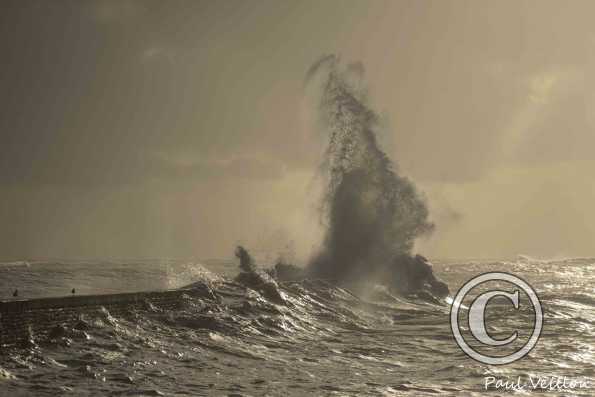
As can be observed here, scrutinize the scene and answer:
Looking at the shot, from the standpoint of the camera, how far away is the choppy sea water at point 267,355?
1436 cm

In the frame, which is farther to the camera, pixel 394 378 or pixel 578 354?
pixel 578 354

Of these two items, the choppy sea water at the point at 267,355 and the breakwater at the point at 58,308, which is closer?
the choppy sea water at the point at 267,355

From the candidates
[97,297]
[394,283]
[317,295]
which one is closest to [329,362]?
[97,297]

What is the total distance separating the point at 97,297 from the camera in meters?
19.5

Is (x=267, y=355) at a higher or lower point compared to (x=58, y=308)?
lower

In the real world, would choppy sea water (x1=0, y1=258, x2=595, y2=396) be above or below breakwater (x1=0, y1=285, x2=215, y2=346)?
below

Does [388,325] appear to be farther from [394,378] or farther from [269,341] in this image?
[394,378]

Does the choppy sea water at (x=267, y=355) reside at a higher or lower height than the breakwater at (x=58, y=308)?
lower

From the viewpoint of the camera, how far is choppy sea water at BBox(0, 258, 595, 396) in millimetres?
14359

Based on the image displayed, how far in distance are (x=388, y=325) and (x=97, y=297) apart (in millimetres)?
13045

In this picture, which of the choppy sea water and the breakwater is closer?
the choppy sea water

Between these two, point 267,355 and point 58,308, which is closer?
point 58,308

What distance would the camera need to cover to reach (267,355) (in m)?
18.8

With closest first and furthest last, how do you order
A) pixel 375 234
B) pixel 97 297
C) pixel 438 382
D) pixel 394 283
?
pixel 438 382 → pixel 97 297 → pixel 394 283 → pixel 375 234
